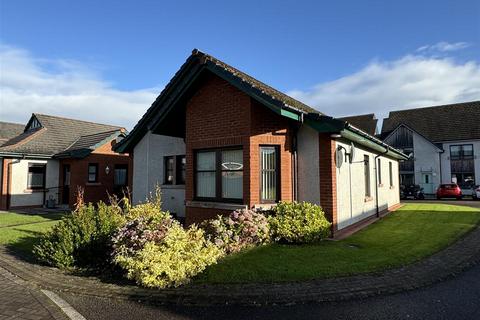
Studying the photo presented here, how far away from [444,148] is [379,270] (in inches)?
1598

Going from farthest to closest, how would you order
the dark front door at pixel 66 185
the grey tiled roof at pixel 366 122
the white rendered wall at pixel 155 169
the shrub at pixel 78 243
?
the grey tiled roof at pixel 366 122 → the dark front door at pixel 66 185 → the white rendered wall at pixel 155 169 → the shrub at pixel 78 243

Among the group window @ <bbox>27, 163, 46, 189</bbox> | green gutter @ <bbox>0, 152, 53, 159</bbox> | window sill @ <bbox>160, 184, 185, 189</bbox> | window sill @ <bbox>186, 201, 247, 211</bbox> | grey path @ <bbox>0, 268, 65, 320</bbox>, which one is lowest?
grey path @ <bbox>0, 268, 65, 320</bbox>

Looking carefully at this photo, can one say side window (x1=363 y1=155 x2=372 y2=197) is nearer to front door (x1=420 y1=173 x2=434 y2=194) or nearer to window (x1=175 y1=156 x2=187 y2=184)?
window (x1=175 y1=156 x2=187 y2=184)

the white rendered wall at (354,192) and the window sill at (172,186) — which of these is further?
the window sill at (172,186)

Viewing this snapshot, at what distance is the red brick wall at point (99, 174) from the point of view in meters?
19.8

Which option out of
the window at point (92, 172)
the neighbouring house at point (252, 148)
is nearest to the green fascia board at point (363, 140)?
the neighbouring house at point (252, 148)

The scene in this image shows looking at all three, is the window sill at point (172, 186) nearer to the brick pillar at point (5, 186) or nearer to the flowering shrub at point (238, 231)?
the flowering shrub at point (238, 231)

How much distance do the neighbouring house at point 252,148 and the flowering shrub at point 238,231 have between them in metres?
1.01

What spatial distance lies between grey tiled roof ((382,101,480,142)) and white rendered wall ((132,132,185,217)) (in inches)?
1506

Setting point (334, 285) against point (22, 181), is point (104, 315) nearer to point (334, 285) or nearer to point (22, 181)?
point (334, 285)

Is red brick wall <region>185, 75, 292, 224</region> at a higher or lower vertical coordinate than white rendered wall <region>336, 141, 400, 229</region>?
higher

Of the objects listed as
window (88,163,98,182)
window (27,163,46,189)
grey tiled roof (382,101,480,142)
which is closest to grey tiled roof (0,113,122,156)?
window (27,163,46,189)

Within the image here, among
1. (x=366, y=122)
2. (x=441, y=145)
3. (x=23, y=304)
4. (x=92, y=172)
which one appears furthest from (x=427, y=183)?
(x=23, y=304)

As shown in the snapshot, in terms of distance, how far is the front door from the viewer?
39.6 metres
